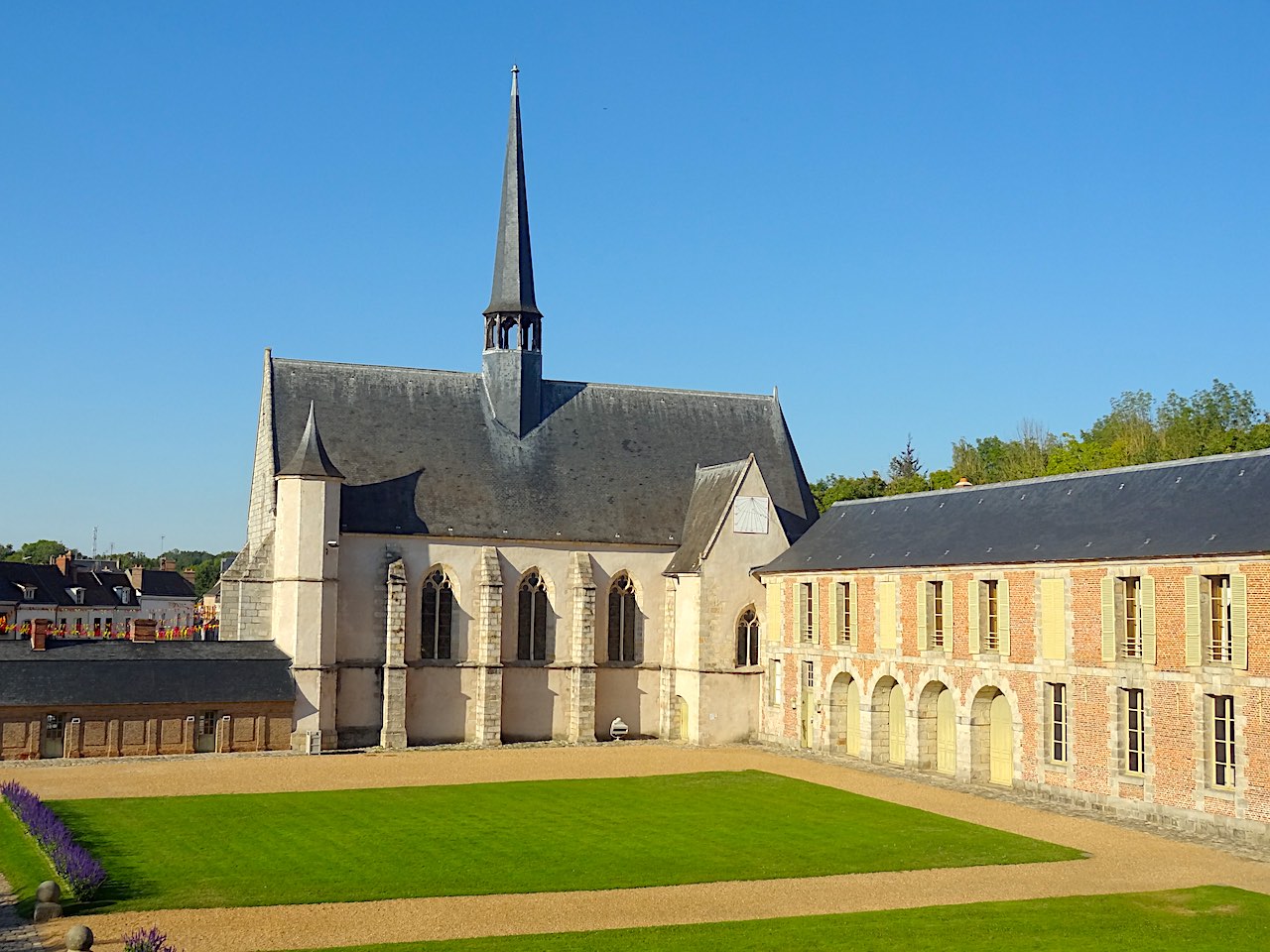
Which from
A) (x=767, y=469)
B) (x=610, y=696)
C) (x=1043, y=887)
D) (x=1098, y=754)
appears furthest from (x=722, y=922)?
(x=767, y=469)

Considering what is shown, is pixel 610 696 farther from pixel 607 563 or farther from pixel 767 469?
pixel 767 469

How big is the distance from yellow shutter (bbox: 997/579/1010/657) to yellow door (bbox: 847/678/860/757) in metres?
Result: 6.66

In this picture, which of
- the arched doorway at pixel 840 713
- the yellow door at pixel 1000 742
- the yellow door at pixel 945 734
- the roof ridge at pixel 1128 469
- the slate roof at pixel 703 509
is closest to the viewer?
the roof ridge at pixel 1128 469

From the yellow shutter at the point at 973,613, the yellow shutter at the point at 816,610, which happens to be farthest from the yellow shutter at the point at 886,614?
the yellow shutter at the point at 973,613

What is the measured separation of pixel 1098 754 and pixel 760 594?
15950 mm

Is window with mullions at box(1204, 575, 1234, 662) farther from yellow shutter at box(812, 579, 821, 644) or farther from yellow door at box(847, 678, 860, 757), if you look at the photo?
yellow shutter at box(812, 579, 821, 644)

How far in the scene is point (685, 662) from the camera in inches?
1730

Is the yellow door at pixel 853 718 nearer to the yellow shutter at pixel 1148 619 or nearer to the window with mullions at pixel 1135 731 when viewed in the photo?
the window with mullions at pixel 1135 731

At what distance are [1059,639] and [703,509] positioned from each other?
16.6 meters

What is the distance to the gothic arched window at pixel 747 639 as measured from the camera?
4359cm

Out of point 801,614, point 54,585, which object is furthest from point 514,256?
point 54,585

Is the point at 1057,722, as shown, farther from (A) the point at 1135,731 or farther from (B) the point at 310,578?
(B) the point at 310,578

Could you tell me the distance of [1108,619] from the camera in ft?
96.0

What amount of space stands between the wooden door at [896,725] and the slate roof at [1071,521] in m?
3.67
